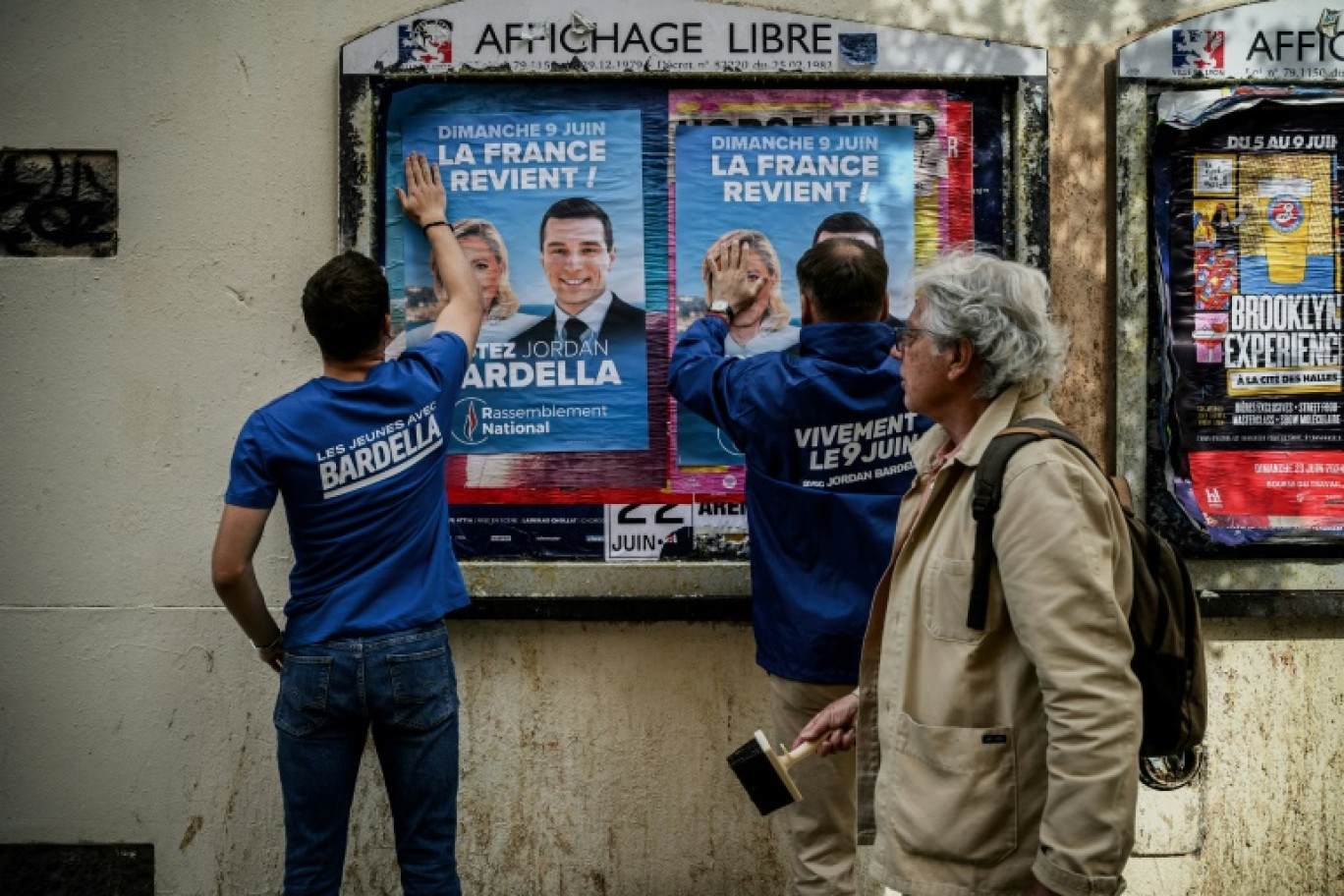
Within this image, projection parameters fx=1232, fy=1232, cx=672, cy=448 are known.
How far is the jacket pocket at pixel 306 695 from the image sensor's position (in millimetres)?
2984

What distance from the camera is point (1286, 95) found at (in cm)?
415

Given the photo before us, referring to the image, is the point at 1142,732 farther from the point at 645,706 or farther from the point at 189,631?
Result: the point at 189,631

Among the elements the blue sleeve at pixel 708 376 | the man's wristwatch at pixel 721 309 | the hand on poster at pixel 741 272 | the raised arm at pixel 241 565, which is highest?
the hand on poster at pixel 741 272

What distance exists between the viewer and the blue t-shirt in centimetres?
293

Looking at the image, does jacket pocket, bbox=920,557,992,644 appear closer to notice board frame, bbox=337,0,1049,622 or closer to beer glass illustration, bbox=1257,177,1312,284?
notice board frame, bbox=337,0,1049,622

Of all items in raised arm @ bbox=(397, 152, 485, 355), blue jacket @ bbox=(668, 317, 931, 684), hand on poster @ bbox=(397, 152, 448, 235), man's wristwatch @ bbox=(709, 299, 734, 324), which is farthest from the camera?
hand on poster @ bbox=(397, 152, 448, 235)

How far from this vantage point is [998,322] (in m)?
2.25

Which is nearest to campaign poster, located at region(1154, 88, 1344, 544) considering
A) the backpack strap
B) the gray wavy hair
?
the gray wavy hair

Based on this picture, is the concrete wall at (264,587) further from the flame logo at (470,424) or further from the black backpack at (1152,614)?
the black backpack at (1152,614)

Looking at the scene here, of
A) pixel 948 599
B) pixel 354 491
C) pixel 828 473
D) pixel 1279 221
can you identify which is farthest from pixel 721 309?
pixel 1279 221

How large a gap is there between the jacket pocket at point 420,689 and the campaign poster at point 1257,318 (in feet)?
8.47

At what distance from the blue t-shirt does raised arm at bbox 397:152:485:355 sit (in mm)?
357

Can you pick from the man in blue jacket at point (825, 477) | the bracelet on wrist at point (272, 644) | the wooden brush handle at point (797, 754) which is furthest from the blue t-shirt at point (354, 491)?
the wooden brush handle at point (797, 754)

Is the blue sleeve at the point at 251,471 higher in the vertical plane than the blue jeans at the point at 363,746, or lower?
higher
